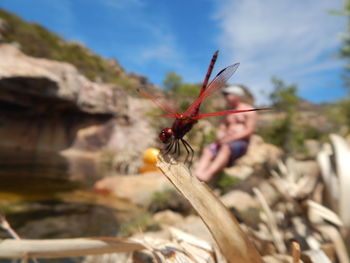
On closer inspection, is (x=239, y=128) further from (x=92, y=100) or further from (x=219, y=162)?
(x=92, y=100)

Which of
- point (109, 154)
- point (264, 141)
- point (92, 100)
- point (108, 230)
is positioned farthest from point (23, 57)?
point (264, 141)

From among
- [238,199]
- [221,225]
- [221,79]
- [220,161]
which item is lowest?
[238,199]

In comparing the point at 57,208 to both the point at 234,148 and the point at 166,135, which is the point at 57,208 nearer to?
the point at 234,148

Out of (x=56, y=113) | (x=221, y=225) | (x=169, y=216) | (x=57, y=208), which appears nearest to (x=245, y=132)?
(x=169, y=216)

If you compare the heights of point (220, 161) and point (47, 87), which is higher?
point (47, 87)

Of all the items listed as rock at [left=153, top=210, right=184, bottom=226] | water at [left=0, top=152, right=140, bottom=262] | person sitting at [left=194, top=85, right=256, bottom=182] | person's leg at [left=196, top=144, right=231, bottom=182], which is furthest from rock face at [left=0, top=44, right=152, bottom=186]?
person's leg at [left=196, top=144, right=231, bottom=182]

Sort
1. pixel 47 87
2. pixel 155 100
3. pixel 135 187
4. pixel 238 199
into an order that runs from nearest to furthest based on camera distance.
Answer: pixel 155 100 → pixel 238 199 → pixel 135 187 → pixel 47 87

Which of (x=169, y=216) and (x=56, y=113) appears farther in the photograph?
(x=56, y=113)
